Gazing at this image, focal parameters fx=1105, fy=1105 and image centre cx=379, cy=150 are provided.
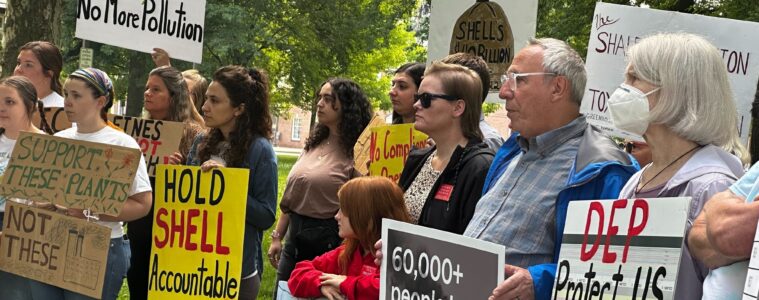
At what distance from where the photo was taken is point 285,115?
4644 centimetres

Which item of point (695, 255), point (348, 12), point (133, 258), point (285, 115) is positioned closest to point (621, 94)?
point (695, 255)

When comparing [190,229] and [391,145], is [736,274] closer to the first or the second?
[391,145]

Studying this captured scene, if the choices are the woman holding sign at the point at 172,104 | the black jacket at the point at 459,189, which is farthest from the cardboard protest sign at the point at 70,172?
the black jacket at the point at 459,189

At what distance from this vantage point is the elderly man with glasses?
397 centimetres

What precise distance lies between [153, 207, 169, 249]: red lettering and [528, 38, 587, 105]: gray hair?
9.44ft

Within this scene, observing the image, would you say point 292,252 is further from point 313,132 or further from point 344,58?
point 344,58

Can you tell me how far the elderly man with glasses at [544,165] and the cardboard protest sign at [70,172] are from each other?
7.37 ft

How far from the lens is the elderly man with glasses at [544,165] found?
13.0 feet

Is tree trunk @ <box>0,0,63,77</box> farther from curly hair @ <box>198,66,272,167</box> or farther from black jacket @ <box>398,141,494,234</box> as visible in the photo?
black jacket @ <box>398,141,494,234</box>

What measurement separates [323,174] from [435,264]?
2.65 m

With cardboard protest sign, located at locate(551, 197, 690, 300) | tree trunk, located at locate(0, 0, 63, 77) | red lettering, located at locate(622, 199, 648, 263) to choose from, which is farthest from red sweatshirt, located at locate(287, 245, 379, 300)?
tree trunk, located at locate(0, 0, 63, 77)

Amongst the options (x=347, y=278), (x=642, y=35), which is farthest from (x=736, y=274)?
(x=642, y=35)

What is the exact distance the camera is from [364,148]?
6609 millimetres

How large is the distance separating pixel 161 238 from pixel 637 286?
150 inches
